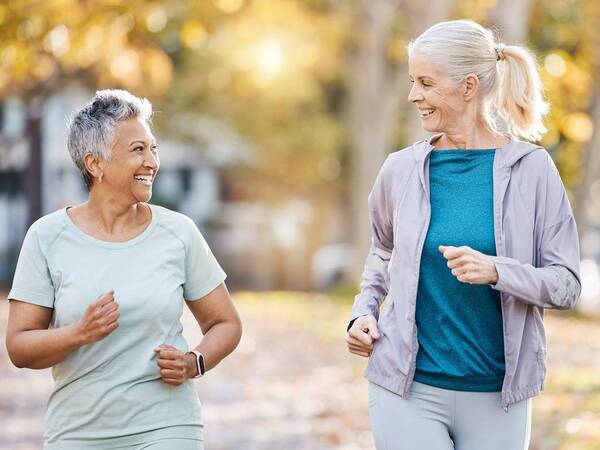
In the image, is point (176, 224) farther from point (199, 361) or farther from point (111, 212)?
point (199, 361)

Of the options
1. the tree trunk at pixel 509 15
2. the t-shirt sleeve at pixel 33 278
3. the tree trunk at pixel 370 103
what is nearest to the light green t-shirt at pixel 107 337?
the t-shirt sleeve at pixel 33 278

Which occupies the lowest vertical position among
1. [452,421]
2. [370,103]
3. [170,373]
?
[370,103]

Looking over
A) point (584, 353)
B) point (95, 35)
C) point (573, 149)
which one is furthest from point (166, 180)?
point (95, 35)

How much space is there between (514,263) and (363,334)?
0.62 metres

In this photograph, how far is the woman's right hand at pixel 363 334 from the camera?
4.35 metres

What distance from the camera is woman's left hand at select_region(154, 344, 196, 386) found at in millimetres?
4223

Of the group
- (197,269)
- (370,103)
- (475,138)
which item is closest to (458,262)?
(475,138)

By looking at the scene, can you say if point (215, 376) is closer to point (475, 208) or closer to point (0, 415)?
point (0, 415)

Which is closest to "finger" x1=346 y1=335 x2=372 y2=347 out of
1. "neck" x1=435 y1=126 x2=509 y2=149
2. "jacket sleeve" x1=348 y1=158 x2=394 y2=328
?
"jacket sleeve" x1=348 y1=158 x2=394 y2=328

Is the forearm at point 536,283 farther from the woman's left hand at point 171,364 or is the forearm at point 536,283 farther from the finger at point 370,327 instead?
the woman's left hand at point 171,364

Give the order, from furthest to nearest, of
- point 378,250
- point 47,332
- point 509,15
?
point 509,15, point 378,250, point 47,332

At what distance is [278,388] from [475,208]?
9259mm

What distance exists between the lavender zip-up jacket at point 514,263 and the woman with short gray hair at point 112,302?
2.28 ft

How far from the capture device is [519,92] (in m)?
4.35
